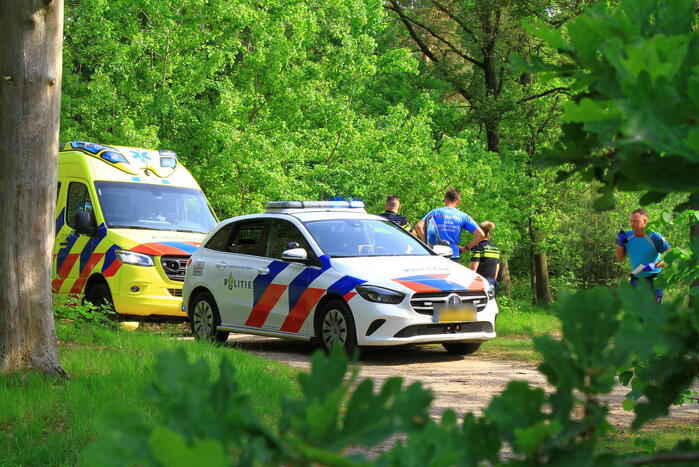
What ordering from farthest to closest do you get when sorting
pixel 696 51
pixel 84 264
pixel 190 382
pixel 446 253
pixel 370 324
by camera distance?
pixel 84 264
pixel 446 253
pixel 370 324
pixel 696 51
pixel 190 382

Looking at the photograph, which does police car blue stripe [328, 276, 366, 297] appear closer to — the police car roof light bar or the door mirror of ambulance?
the door mirror of ambulance

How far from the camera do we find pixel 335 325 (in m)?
10.5

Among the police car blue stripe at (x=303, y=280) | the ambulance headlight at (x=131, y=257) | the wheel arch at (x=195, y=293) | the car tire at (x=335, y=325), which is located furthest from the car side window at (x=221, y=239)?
the car tire at (x=335, y=325)

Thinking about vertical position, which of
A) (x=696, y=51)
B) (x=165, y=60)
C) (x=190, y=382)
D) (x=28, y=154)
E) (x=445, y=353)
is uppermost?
(x=165, y=60)

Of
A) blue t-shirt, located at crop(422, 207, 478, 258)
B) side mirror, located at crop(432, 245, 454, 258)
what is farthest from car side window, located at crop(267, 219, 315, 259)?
blue t-shirt, located at crop(422, 207, 478, 258)

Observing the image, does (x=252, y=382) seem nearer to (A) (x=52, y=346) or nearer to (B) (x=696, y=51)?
(A) (x=52, y=346)

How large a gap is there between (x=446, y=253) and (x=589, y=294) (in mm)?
10497

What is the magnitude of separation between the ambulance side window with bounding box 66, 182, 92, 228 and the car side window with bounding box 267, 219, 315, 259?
3295mm

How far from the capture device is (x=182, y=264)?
13.6 m

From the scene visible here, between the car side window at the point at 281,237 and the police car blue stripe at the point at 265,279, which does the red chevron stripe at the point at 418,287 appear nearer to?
the car side window at the point at 281,237

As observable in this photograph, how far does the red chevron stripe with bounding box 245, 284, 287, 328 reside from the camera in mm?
11266

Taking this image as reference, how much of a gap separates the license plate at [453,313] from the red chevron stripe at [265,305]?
1.83m

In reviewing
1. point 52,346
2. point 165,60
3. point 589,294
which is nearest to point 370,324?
point 52,346

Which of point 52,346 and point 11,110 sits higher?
point 11,110
